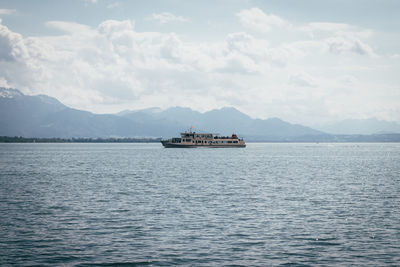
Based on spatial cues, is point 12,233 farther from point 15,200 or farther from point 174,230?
point 15,200

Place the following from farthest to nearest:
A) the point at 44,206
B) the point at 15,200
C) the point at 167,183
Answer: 1. the point at 167,183
2. the point at 15,200
3. the point at 44,206

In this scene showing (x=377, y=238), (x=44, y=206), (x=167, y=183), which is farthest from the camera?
(x=167, y=183)

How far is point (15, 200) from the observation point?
4466 centimetres

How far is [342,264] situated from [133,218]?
60.0 feet

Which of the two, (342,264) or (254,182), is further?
(254,182)

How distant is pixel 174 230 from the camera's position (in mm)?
29969

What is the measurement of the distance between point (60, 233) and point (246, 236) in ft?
44.4

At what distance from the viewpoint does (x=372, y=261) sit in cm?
2283

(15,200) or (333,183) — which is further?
(333,183)

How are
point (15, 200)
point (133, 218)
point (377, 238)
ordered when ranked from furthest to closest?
point (15, 200) < point (133, 218) < point (377, 238)

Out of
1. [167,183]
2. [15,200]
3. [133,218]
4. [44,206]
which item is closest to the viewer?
[133,218]

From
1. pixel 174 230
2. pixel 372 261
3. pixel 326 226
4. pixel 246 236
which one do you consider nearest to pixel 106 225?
pixel 174 230

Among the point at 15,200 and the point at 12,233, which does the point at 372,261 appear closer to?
the point at 12,233

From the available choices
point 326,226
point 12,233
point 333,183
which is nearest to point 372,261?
point 326,226
